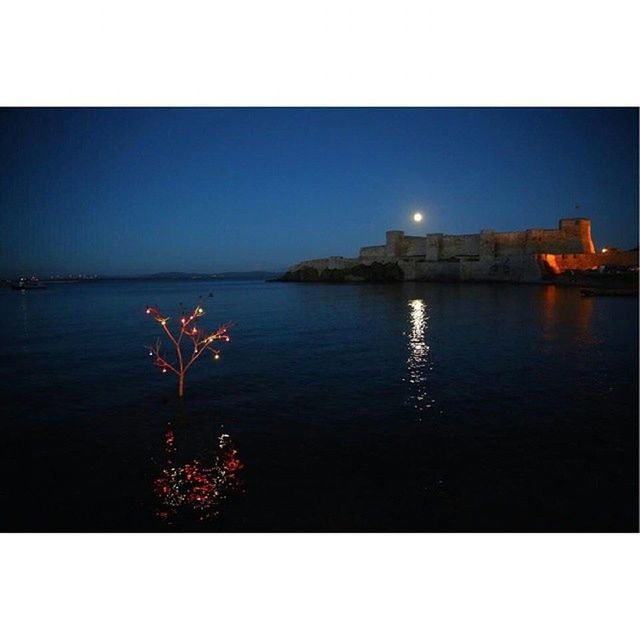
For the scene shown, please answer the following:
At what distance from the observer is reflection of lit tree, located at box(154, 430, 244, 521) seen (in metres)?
4.03

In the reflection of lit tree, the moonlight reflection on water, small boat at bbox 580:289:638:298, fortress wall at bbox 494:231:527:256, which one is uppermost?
fortress wall at bbox 494:231:527:256

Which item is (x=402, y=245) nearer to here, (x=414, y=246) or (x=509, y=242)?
(x=414, y=246)

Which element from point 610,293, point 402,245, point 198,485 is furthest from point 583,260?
point 198,485

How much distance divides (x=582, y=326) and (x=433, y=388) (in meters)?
7.97

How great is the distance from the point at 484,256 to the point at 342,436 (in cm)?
3643

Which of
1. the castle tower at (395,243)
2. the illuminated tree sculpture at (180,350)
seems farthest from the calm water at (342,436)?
the castle tower at (395,243)

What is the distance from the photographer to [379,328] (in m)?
14.2

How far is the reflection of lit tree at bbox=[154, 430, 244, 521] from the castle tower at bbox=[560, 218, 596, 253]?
38333 millimetres

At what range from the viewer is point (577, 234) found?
36.6 m

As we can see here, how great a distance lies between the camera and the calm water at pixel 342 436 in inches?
159

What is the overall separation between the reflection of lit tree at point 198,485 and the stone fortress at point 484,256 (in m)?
34.1

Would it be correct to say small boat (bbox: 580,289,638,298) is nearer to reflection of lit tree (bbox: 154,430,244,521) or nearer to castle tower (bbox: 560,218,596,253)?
castle tower (bbox: 560,218,596,253)

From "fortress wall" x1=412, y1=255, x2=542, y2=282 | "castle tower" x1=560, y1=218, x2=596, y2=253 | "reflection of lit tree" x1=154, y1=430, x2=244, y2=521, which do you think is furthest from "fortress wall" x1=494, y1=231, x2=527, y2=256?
"reflection of lit tree" x1=154, y1=430, x2=244, y2=521

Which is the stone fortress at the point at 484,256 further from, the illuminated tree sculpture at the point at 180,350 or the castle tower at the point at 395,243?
the illuminated tree sculpture at the point at 180,350
